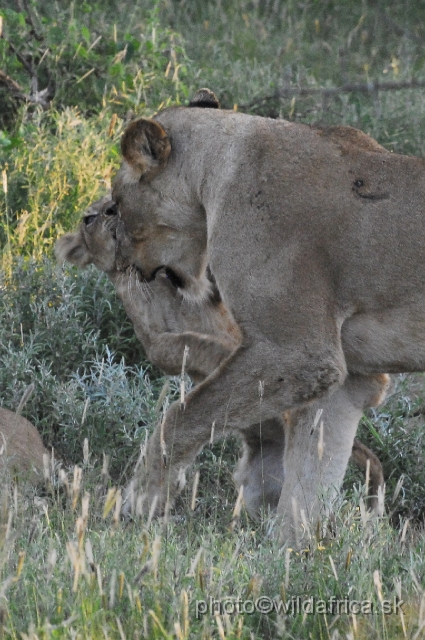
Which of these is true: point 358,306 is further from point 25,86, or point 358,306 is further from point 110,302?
point 25,86

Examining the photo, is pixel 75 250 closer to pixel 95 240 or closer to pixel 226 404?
pixel 95 240

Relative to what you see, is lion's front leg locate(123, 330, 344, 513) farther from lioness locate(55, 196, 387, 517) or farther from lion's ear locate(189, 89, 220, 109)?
lion's ear locate(189, 89, 220, 109)

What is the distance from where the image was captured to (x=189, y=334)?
5016 mm

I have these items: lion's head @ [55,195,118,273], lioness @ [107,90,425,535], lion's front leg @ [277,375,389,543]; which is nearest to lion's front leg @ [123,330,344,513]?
lioness @ [107,90,425,535]

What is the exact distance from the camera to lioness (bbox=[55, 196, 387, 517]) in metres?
4.91

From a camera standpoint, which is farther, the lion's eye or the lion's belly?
the lion's eye

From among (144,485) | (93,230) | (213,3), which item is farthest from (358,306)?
(213,3)

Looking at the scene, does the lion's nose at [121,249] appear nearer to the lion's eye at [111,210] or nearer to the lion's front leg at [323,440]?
the lion's eye at [111,210]

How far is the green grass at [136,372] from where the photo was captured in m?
3.17

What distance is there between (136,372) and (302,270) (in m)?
2.09

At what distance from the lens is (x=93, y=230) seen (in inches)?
205

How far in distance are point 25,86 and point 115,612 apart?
5500 mm

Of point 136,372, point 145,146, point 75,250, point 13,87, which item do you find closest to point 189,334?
point 75,250

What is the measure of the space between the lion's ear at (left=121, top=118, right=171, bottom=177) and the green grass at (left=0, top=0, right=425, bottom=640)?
992 millimetres
